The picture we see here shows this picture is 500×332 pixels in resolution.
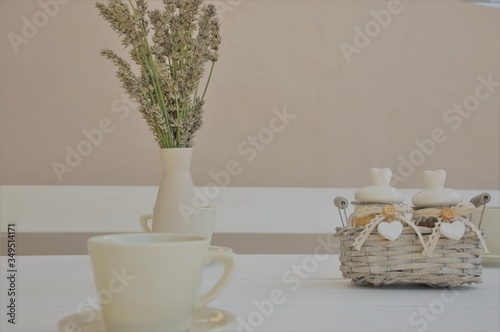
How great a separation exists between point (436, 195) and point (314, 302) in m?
0.27

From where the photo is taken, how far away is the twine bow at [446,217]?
86cm

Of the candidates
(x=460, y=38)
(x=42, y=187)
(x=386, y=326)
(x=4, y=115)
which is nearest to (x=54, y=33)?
(x=4, y=115)

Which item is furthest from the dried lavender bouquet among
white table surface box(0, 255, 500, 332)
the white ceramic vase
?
white table surface box(0, 255, 500, 332)

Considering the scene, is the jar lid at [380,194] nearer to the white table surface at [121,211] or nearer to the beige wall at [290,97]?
the white table surface at [121,211]

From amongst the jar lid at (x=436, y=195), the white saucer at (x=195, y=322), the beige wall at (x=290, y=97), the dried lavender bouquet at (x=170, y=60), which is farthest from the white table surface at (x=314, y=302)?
the beige wall at (x=290, y=97)

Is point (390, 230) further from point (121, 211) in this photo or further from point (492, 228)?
point (121, 211)

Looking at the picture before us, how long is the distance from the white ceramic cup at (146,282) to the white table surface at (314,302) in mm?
55

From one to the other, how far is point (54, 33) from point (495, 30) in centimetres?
181

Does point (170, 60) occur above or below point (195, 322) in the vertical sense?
above

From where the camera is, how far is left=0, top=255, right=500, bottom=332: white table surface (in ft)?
2.18

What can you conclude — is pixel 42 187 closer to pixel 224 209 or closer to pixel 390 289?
pixel 224 209

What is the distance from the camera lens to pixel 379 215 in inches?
34.8

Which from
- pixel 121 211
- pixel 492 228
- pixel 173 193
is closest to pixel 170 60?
pixel 173 193

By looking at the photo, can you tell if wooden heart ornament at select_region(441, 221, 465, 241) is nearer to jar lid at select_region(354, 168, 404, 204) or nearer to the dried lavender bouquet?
jar lid at select_region(354, 168, 404, 204)
